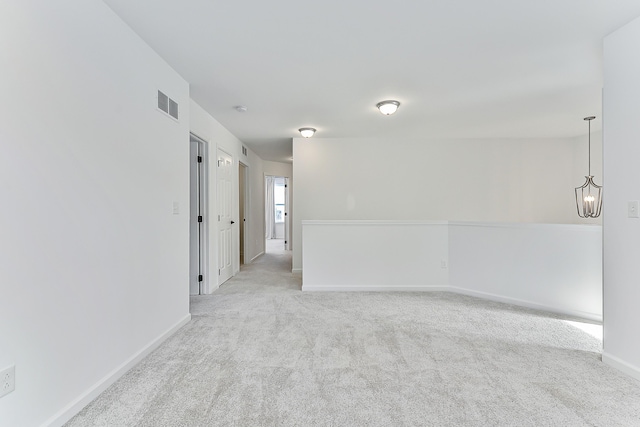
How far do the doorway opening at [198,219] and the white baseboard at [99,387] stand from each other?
1.54m

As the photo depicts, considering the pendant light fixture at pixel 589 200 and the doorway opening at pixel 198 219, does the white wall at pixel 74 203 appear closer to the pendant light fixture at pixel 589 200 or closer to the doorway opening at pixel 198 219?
the doorway opening at pixel 198 219

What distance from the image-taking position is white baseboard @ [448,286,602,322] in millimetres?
3314

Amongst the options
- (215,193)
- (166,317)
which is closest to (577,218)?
(215,193)

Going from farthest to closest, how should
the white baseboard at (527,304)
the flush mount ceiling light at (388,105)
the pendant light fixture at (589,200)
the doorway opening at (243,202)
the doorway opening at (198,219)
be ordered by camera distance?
1. the doorway opening at (243,202)
2. the pendant light fixture at (589,200)
3. the doorway opening at (198,219)
4. the flush mount ceiling light at (388,105)
5. the white baseboard at (527,304)

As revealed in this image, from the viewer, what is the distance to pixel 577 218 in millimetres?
5844

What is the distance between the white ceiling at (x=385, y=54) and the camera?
2084 millimetres

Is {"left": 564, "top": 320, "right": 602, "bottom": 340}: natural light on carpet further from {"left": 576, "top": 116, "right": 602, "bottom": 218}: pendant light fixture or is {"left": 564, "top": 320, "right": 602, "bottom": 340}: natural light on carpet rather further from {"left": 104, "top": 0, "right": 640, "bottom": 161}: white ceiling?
{"left": 576, "top": 116, "right": 602, "bottom": 218}: pendant light fixture

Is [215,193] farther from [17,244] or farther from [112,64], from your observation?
[17,244]

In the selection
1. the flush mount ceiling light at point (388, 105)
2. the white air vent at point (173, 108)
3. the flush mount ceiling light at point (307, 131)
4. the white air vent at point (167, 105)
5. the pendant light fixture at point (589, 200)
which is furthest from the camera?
the pendant light fixture at point (589, 200)

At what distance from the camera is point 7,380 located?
1395 millimetres

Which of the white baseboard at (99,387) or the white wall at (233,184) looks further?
the white wall at (233,184)

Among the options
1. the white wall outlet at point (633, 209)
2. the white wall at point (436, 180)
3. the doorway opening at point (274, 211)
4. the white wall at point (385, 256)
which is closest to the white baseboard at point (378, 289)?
the white wall at point (385, 256)

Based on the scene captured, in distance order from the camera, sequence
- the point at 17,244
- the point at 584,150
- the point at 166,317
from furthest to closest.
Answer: the point at 584,150
the point at 166,317
the point at 17,244

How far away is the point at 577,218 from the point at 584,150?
3.97 ft
